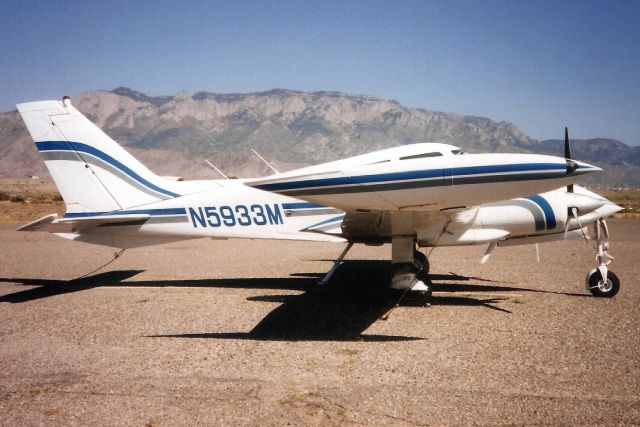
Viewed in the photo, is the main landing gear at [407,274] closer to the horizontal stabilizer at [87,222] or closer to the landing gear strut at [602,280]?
the landing gear strut at [602,280]

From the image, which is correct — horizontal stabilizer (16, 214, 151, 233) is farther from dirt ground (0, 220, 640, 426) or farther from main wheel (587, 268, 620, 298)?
main wheel (587, 268, 620, 298)

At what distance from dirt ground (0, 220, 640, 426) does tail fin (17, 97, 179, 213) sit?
1.92 m

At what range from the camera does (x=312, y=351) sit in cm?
567

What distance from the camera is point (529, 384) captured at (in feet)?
15.0

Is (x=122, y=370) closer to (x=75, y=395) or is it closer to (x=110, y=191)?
(x=75, y=395)

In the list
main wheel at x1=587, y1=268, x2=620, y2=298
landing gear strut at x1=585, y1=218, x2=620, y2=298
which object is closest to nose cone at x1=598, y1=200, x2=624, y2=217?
landing gear strut at x1=585, y1=218, x2=620, y2=298

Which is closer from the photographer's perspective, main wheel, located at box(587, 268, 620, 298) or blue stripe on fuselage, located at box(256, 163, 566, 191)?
blue stripe on fuselage, located at box(256, 163, 566, 191)

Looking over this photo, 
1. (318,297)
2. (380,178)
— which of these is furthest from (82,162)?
(380,178)

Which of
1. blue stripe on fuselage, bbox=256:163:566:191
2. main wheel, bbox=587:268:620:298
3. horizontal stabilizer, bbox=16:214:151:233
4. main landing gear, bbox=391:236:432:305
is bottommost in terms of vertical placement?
main wheel, bbox=587:268:620:298

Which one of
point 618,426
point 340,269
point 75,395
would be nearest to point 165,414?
point 75,395

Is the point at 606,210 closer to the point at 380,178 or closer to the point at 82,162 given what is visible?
the point at 380,178

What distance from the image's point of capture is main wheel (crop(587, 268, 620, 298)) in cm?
→ 802

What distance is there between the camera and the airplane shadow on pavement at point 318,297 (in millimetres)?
6441

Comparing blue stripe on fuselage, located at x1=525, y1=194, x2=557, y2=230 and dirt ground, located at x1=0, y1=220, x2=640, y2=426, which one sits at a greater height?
blue stripe on fuselage, located at x1=525, y1=194, x2=557, y2=230
